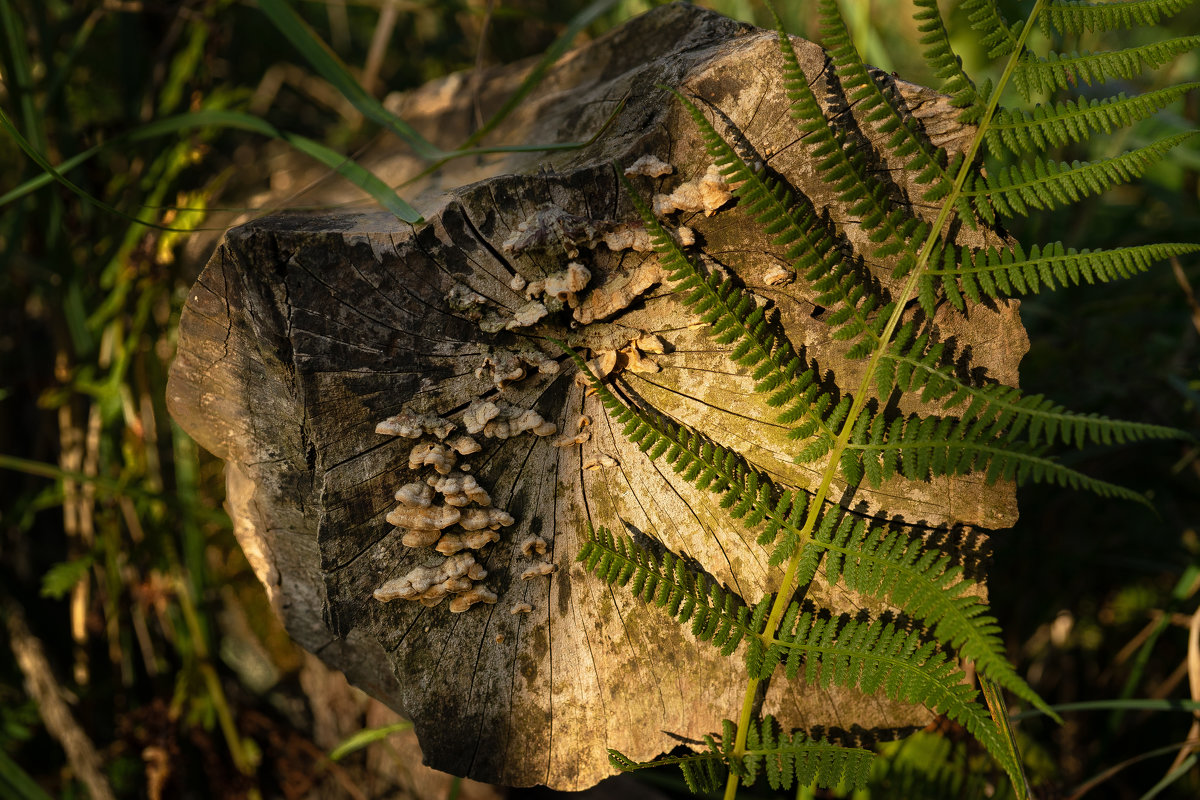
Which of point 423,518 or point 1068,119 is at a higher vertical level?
point 1068,119

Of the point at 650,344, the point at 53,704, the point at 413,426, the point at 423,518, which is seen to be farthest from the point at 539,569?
the point at 53,704

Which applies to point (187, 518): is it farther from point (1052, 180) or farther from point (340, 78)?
point (1052, 180)

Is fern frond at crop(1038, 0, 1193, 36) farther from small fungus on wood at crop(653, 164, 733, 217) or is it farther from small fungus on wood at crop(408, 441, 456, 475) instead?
small fungus on wood at crop(408, 441, 456, 475)

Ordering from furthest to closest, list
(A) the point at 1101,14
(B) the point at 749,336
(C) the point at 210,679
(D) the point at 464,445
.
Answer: (C) the point at 210,679, (D) the point at 464,445, (B) the point at 749,336, (A) the point at 1101,14

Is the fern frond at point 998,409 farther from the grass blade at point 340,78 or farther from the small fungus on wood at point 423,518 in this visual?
the grass blade at point 340,78

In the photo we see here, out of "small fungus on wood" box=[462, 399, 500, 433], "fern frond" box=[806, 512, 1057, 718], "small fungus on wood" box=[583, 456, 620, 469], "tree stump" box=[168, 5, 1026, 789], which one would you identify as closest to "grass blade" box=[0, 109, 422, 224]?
"tree stump" box=[168, 5, 1026, 789]

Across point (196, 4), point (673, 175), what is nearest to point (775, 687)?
point (673, 175)
